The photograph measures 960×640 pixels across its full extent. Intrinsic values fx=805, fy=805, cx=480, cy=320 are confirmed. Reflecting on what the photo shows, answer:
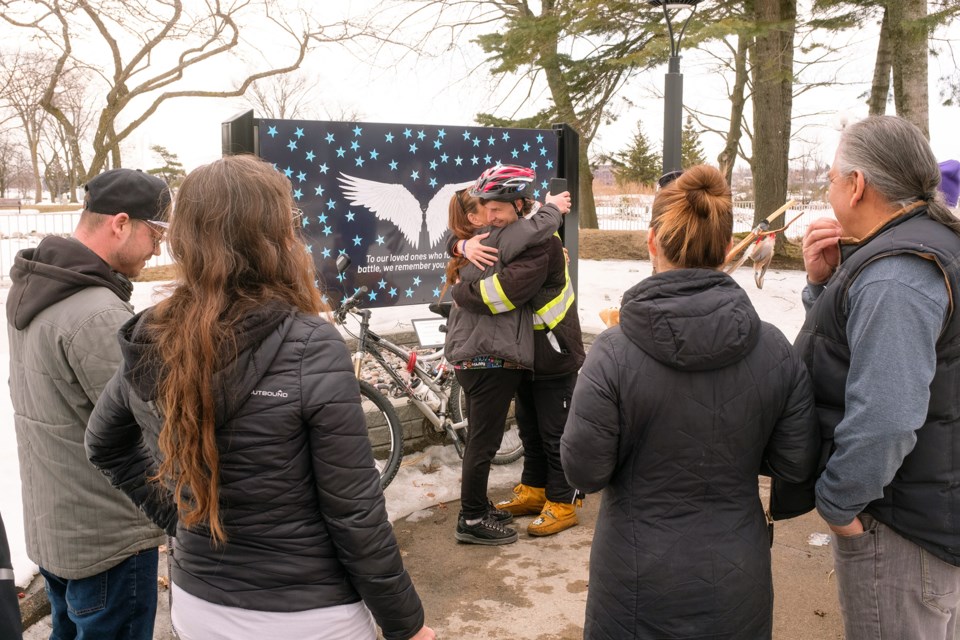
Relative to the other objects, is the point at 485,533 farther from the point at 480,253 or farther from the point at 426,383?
the point at 480,253

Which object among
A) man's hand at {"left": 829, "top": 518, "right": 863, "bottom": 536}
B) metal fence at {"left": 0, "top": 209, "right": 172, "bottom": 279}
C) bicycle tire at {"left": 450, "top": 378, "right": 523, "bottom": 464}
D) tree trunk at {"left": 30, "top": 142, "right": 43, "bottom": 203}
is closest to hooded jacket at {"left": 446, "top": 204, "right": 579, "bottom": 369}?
bicycle tire at {"left": 450, "top": 378, "right": 523, "bottom": 464}

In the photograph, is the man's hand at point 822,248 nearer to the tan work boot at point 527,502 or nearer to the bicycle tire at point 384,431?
the tan work boot at point 527,502

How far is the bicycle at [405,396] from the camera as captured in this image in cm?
500

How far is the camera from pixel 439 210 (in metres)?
6.25

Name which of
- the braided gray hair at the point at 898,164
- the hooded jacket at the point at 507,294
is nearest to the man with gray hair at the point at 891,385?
the braided gray hair at the point at 898,164

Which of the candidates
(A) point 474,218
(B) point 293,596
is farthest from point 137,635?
(A) point 474,218

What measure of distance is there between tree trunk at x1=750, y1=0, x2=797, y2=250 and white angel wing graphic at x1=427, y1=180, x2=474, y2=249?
8665 millimetres

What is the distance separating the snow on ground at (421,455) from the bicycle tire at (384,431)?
0.62ft

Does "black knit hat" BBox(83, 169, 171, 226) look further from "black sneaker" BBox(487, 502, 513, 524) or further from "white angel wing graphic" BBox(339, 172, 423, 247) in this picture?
"white angel wing graphic" BBox(339, 172, 423, 247)

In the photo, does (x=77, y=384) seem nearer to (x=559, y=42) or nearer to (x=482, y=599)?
(x=482, y=599)

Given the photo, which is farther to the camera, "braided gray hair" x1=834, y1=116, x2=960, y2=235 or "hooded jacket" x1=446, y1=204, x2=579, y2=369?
"hooded jacket" x1=446, y1=204, x2=579, y2=369

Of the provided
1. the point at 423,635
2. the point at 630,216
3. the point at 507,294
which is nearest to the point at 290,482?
the point at 423,635

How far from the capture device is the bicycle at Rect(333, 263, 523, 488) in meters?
5.00

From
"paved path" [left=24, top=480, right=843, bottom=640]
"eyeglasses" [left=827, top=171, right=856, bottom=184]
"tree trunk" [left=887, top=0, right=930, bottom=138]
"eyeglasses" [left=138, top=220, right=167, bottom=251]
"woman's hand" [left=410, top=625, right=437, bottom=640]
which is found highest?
"tree trunk" [left=887, top=0, right=930, bottom=138]
